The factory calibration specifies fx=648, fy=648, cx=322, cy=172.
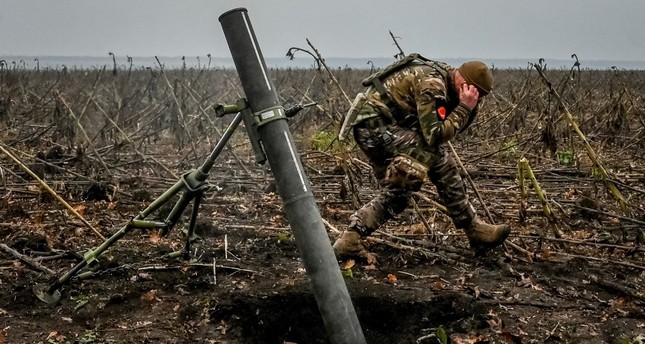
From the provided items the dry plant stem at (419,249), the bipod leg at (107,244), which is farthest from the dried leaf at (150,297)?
the dry plant stem at (419,249)

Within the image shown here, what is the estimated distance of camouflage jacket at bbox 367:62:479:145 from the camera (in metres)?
4.59

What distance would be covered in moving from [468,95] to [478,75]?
157 millimetres

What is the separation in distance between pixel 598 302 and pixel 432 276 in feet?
3.70

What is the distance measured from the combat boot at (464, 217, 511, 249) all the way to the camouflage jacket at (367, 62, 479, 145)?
799mm

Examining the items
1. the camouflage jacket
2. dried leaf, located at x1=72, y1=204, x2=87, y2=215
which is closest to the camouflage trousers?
the camouflage jacket

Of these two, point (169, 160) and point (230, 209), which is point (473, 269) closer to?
point (230, 209)

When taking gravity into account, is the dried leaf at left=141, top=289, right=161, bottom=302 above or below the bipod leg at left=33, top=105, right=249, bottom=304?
below

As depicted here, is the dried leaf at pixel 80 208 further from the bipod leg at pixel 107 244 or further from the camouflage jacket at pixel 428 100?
the camouflage jacket at pixel 428 100

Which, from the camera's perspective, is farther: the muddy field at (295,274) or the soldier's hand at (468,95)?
the soldier's hand at (468,95)

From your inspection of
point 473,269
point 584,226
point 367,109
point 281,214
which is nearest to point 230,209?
point 281,214

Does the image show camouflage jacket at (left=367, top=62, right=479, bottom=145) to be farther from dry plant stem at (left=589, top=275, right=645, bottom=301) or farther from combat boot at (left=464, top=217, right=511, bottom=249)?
dry plant stem at (left=589, top=275, right=645, bottom=301)

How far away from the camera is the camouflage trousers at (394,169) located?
15.8 feet

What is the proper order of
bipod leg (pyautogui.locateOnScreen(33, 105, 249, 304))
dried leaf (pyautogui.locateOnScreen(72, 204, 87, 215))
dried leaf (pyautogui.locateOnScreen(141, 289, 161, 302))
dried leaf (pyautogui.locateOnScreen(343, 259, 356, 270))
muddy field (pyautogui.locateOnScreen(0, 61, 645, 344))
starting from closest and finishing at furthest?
bipod leg (pyautogui.locateOnScreen(33, 105, 249, 304)) → muddy field (pyautogui.locateOnScreen(0, 61, 645, 344)) → dried leaf (pyautogui.locateOnScreen(141, 289, 161, 302)) → dried leaf (pyautogui.locateOnScreen(343, 259, 356, 270)) → dried leaf (pyautogui.locateOnScreen(72, 204, 87, 215))

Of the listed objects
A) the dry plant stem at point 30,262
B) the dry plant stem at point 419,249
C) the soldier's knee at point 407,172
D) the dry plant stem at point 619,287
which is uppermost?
the dry plant stem at point 30,262
